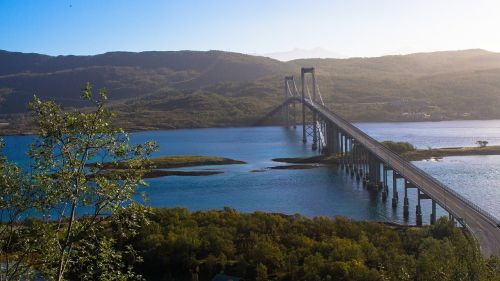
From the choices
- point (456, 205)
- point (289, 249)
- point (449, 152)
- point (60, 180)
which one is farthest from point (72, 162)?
point (449, 152)

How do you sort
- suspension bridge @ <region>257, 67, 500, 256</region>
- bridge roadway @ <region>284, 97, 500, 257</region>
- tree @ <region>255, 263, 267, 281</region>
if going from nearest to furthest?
tree @ <region>255, 263, 267, 281</region>
bridge roadway @ <region>284, 97, 500, 257</region>
suspension bridge @ <region>257, 67, 500, 256</region>

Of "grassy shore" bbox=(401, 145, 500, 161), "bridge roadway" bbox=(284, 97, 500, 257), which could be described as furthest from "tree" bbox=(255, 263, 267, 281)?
"grassy shore" bbox=(401, 145, 500, 161)

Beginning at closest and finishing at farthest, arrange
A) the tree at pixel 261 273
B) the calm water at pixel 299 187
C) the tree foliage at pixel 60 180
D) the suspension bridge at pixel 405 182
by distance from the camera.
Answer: the tree foliage at pixel 60 180
the tree at pixel 261 273
the suspension bridge at pixel 405 182
the calm water at pixel 299 187

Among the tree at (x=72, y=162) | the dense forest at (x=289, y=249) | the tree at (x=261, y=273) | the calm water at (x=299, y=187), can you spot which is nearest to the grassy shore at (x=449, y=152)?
the calm water at (x=299, y=187)

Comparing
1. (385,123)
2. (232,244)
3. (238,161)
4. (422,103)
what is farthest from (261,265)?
(422,103)

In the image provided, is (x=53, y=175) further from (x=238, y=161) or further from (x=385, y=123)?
(x=385, y=123)

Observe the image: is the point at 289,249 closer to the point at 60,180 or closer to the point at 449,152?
the point at 60,180

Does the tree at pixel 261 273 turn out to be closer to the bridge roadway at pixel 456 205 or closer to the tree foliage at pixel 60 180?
the bridge roadway at pixel 456 205

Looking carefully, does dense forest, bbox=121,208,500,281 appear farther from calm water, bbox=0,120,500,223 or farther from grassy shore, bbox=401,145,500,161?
grassy shore, bbox=401,145,500,161

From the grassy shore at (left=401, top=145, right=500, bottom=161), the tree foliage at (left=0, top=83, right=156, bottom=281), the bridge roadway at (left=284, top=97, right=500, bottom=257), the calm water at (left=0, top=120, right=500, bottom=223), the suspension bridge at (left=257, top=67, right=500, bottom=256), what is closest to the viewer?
the tree foliage at (left=0, top=83, right=156, bottom=281)
